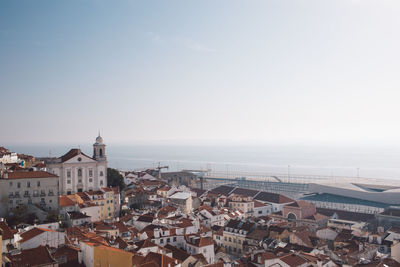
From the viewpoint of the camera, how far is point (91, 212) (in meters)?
25.9

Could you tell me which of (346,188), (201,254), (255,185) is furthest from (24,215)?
(255,185)

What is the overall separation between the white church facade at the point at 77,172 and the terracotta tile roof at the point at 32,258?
22.1m

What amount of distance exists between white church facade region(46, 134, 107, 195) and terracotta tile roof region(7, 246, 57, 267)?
22.1 metres

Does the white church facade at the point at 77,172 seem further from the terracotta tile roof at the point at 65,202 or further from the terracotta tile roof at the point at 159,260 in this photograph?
the terracotta tile roof at the point at 159,260

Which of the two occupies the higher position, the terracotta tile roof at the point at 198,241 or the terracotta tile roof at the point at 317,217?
the terracotta tile roof at the point at 198,241

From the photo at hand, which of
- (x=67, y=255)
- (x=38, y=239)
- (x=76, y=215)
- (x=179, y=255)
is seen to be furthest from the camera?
(x=76, y=215)

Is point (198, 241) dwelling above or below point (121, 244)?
below

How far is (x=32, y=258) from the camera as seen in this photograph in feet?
38.2

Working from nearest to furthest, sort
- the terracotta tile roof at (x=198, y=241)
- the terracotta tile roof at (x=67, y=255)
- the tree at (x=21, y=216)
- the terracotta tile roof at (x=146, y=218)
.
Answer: the terracotta tile roof at (x=67, y=255) → the terracotta tile roof at (x=198, y=241) → the tree at (x=21, y=216) → the terracotta tile roof at (x=146, y=218)

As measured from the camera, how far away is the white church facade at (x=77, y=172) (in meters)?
33.5

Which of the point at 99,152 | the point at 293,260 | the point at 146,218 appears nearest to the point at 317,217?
the point at 146,218

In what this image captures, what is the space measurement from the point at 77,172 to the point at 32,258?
23.5 m

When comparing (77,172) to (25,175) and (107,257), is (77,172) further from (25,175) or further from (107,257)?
(107,257)

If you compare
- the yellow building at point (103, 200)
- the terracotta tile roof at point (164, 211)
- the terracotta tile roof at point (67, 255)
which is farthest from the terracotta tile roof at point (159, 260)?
the yellow building at point (103, 200)
